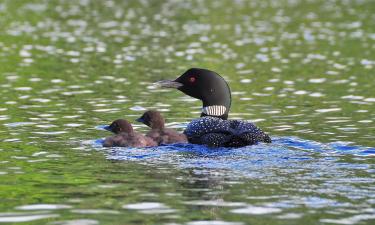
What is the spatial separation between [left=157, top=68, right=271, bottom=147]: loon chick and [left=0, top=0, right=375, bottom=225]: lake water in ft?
0.91

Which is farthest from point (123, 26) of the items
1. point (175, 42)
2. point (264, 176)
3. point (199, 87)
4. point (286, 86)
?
point (264, 176)

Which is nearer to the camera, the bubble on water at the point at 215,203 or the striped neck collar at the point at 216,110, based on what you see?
the bubble on water at the point at 215,203

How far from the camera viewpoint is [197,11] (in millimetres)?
41719

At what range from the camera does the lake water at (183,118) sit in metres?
9.04

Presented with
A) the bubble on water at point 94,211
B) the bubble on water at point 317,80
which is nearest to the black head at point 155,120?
the bubble on water at point 94,211

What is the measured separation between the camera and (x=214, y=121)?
12.9 meters

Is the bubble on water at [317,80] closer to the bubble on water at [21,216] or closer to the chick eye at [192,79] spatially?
the chick eye at [192,79]

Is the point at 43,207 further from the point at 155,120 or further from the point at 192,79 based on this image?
the point at 192,79

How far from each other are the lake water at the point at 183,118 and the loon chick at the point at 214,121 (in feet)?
0.91

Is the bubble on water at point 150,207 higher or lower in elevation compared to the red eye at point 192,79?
lower

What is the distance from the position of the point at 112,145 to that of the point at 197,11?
29814 millimetres

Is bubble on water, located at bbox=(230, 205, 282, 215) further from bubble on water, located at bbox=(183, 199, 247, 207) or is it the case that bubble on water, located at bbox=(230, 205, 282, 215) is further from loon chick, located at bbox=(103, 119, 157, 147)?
loon chick, located at bbox=(103, 119, 157, 147)

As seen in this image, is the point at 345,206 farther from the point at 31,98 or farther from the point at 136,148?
the point at 31,98

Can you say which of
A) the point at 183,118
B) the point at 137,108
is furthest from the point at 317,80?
the point at 183,118
